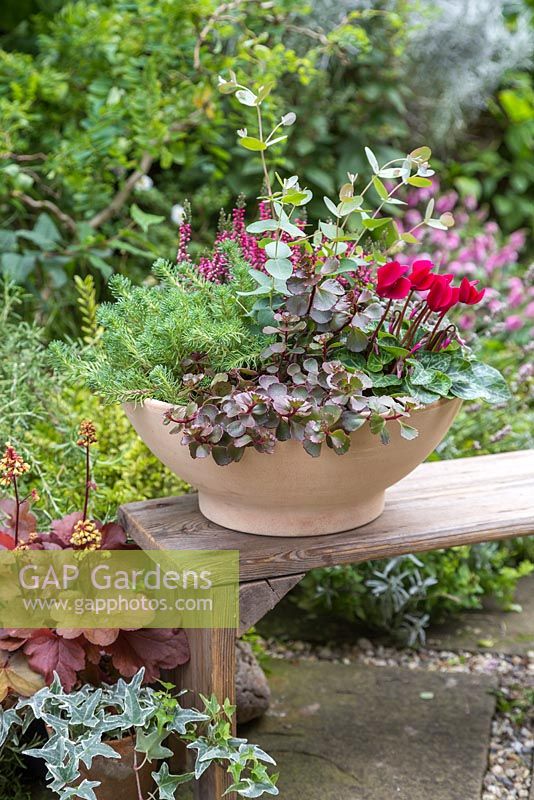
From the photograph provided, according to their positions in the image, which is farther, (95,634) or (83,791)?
(95,634)

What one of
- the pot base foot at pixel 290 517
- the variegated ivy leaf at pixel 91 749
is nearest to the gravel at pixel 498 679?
the pot base foot at pixel 290 517

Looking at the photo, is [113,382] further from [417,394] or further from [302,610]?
[302,610]

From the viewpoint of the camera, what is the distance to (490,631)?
2.61m

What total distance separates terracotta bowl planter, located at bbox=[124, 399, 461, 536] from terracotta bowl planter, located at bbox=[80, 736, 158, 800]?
1.38 feet

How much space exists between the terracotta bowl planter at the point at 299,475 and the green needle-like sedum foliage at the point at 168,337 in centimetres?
6

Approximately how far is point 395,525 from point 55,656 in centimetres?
64

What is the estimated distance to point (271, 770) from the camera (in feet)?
6.37

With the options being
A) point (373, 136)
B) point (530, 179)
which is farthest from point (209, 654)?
point (530, 179)

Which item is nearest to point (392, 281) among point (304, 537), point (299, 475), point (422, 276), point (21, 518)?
point (422, 276)

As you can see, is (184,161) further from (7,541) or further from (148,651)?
(148,651)

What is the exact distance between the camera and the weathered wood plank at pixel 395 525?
1.56 meters

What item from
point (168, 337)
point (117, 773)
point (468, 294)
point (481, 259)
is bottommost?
point (481, 259)

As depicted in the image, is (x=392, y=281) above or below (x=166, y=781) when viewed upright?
above

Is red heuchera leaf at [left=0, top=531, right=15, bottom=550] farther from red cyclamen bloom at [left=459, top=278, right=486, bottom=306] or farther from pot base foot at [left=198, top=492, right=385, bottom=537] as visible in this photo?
red cyclamen bloom at [left=459, top=278, right=486, bottom=306]
